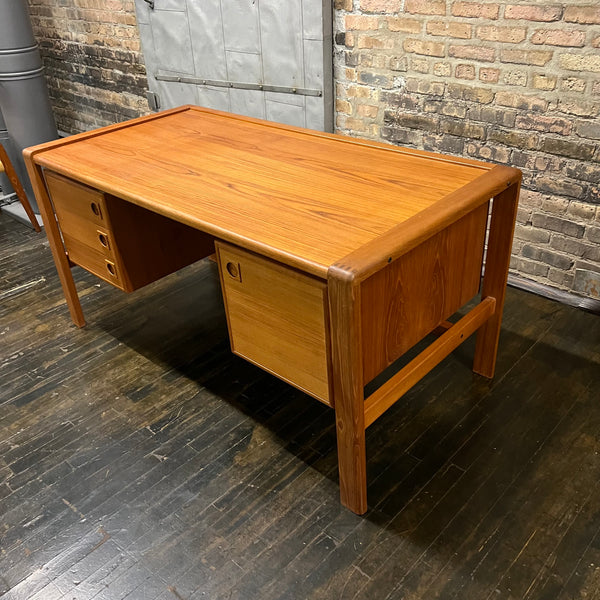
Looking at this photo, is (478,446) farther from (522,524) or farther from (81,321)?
(81,321)

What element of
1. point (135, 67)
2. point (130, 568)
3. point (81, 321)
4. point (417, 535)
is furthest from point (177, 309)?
point (135, 67)

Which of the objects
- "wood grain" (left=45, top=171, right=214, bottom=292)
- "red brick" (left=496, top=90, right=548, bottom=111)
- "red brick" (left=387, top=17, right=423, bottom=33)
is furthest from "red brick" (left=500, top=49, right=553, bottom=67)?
"wood grain" (left=45, top=171, right=214, bottom=292)

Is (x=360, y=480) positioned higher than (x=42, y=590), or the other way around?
(x=360, y=480)

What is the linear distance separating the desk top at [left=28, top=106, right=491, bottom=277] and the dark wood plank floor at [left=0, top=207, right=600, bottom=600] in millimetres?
695

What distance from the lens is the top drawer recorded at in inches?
73.5

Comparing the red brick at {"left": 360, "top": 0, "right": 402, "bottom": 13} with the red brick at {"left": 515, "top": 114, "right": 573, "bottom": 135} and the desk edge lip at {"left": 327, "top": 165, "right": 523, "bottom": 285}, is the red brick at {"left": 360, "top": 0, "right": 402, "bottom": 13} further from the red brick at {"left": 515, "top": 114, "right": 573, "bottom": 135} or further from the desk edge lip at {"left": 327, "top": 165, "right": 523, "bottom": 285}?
the desk edge lip at {"left": 327, "top": 165, "right": 523, "bottom": 285}

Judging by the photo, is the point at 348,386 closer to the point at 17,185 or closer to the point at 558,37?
the point at 558,37

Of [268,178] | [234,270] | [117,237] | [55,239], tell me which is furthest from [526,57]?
[55,239]

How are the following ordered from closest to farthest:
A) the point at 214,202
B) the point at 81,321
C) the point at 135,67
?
1. the point at 214,202
2. the point at 81,321
3. the point at 135,67

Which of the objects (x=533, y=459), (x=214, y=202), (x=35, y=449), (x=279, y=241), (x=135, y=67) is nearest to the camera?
(x=279, y=241)

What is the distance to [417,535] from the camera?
4.79ft

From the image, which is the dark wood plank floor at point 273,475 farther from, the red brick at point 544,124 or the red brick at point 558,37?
the red brick at point 558,37

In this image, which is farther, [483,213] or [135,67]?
[135,67]

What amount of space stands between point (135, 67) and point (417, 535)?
316 centimetres
